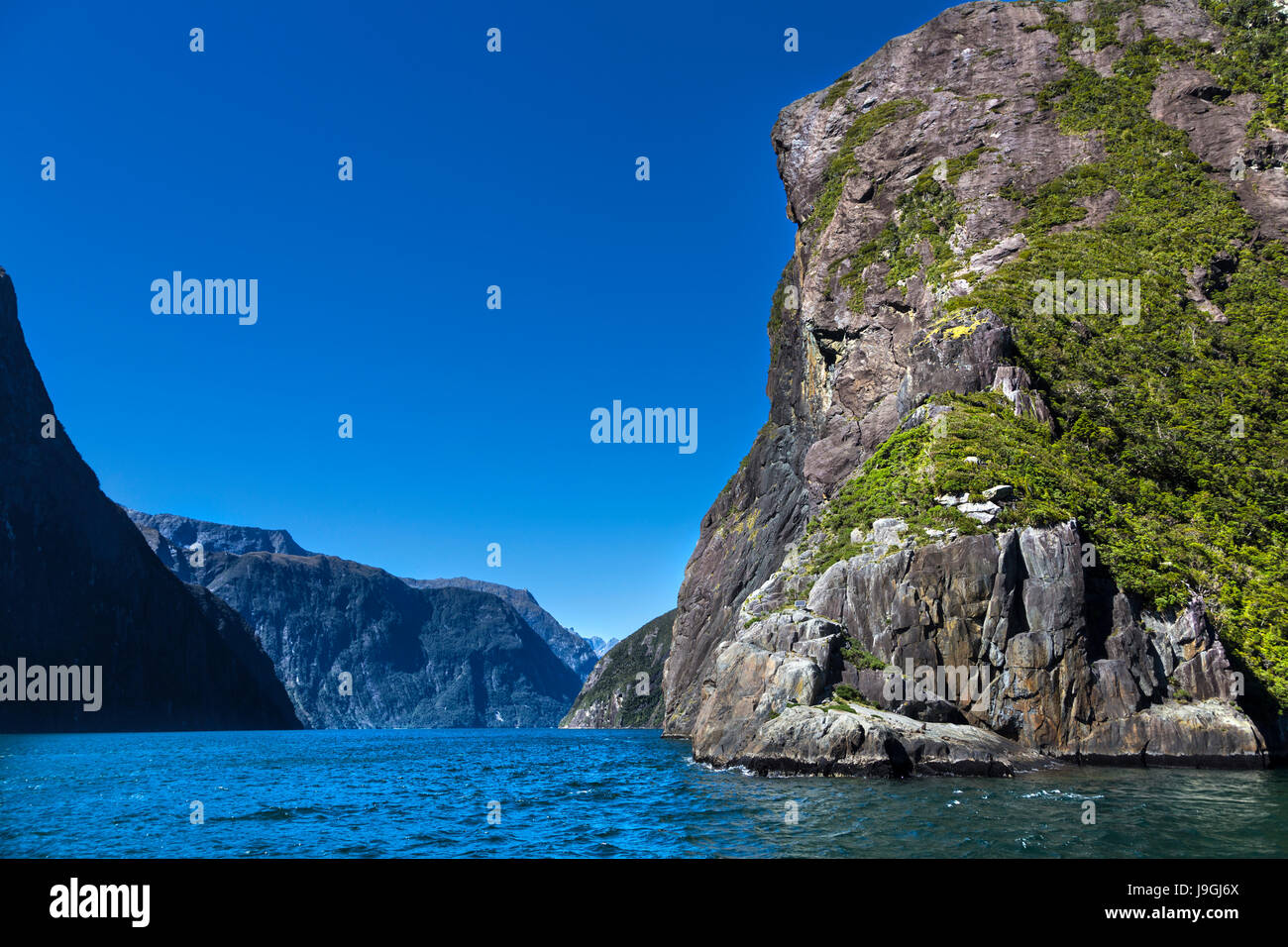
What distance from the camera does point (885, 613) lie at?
128ft

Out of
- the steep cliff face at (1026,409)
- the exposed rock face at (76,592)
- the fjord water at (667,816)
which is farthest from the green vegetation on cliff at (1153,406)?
the exposed rock face at (76,592)

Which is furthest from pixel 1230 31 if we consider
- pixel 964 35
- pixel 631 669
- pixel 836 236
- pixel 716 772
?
pixel 631 669

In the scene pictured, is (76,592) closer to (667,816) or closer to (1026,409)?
(667,816)

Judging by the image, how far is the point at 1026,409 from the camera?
155ft

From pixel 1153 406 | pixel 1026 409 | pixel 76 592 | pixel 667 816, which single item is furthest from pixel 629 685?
pixel 667 816

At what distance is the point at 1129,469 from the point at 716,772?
29.8 m

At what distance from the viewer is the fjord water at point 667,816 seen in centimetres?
1914

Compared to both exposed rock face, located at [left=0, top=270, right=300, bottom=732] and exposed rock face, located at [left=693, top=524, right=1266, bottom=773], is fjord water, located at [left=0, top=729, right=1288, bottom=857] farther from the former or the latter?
exposed rock face, located at [left=0, top=270, right=300, bottom=732]

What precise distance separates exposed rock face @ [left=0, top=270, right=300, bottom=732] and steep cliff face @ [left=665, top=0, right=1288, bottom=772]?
120539mm

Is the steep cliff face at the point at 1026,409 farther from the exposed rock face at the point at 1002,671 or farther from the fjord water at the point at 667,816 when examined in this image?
the fjord water at the point at 667,816

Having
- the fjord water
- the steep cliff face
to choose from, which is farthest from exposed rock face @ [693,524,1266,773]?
the fjord water

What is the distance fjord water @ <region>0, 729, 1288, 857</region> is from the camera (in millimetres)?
19141
